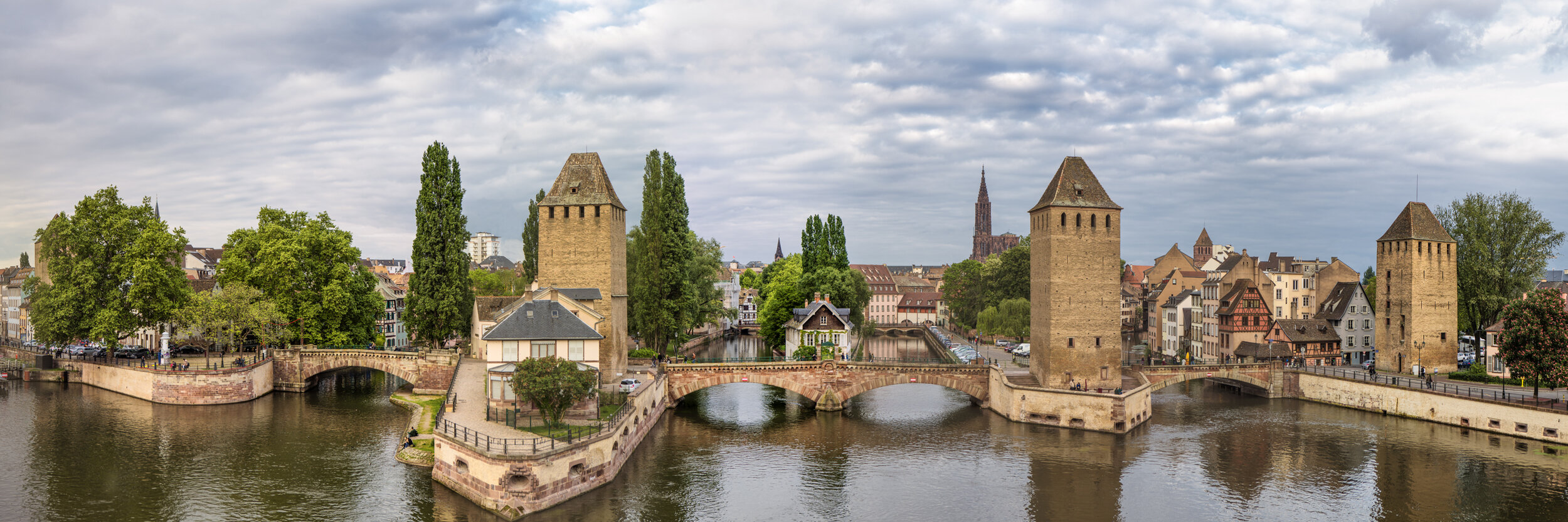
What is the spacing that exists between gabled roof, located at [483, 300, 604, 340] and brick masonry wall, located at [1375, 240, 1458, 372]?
54064mm

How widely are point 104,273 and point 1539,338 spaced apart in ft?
288

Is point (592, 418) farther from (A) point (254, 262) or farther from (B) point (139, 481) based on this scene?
(A) point (254, 262)

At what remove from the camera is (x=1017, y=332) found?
284 feet

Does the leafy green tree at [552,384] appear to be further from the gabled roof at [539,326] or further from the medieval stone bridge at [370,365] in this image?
the medieval stone bridge at [370,365]

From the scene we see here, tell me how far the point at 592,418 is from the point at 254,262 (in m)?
37.2

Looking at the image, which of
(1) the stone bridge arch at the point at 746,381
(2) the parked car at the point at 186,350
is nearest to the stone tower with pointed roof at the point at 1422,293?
(1) the stone bridge arch at the point at 746,381

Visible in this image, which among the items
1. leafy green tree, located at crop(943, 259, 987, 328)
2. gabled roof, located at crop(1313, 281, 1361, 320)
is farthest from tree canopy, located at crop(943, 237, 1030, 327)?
gabled roof, located at crop(1313, 281, 1361, 320)

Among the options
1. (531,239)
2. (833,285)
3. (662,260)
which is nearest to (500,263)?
(531,239)

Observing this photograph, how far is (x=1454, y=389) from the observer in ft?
171

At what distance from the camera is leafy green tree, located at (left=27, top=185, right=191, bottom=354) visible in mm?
59500

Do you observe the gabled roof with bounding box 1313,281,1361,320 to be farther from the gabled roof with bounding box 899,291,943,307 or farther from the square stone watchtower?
the gabled roof with bounding box 899,291,943,307

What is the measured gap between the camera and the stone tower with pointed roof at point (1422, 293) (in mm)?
60500

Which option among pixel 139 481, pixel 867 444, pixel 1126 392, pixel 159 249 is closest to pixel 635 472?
pixel 867 444

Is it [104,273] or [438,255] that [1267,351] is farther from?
[104,273]
